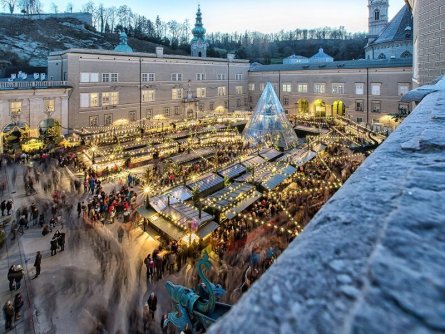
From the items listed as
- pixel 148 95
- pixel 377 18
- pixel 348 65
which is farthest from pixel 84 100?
pixel 377 18

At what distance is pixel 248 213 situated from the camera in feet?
49.9

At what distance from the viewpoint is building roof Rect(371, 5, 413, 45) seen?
44.2 meters

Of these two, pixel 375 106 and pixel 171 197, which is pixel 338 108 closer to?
pixel 375 106

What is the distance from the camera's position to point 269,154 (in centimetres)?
2394

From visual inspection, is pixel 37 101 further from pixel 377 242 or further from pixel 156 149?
pixel 377 242

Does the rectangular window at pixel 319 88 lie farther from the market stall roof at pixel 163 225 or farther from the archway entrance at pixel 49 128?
the market stall roof at pixel 163 225

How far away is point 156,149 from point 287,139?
38.4ft

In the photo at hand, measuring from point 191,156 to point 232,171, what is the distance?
7643 mm

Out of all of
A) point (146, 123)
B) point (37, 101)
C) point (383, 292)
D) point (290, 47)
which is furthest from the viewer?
point (290, 47)

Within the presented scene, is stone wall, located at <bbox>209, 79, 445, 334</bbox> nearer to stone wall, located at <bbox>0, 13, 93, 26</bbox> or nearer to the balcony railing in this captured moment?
the balcony railing

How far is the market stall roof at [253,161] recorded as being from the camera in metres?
20.7

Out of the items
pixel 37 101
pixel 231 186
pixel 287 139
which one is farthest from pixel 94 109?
pixel 231 186

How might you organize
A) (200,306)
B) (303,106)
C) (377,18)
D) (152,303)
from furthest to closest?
(377,18) → (303,106) → (152,303) → (200,306)

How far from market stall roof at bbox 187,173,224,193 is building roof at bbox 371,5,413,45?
3961 cm
